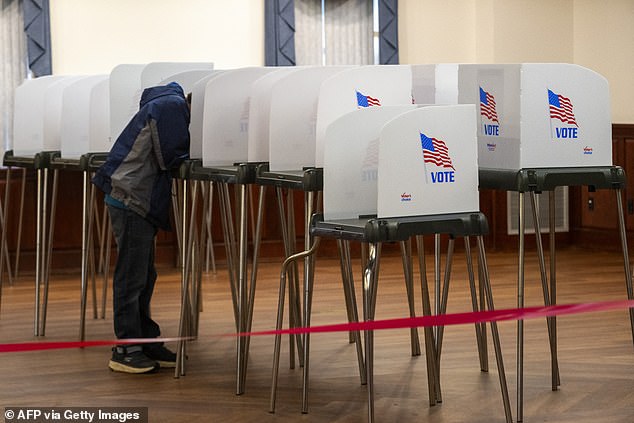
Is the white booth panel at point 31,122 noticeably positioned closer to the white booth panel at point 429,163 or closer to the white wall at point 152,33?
the white wall at point 152,33

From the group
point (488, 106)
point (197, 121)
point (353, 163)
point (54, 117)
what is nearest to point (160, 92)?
point (197, 121)

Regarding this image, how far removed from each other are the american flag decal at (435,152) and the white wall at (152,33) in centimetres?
531

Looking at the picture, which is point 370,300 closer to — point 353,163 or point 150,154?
point 353,163

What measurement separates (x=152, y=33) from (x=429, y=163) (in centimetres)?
543

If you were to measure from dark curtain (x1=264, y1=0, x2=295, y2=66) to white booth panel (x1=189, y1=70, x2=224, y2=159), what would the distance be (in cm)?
411

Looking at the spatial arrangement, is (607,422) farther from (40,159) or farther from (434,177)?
(40,159)

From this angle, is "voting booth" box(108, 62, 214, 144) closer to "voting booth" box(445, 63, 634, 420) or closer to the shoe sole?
the shoe sole

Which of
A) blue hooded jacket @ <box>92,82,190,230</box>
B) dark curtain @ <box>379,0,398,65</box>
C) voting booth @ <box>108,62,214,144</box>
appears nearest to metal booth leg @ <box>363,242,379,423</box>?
blue hooded jacket @ <box>92,82,190,230</box>

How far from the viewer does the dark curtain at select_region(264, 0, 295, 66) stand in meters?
8.61

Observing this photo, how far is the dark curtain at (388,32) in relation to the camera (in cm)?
880

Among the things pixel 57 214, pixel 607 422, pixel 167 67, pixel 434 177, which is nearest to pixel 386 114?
pixel 434 177

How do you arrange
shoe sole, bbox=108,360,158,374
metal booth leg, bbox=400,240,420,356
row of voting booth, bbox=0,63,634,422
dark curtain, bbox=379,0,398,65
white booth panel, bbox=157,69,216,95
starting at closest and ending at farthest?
row of voting booth, bbox=0,63,634,422 → metal booth leg, bbox=400,240,420,356 → shoe sole, bbox=108,360,158,374 → white booth panel, bbox=157,69,216,95 → dark curtain, bbox=379,0,398,65

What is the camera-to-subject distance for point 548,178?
12.0 ft

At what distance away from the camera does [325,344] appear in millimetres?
5043
